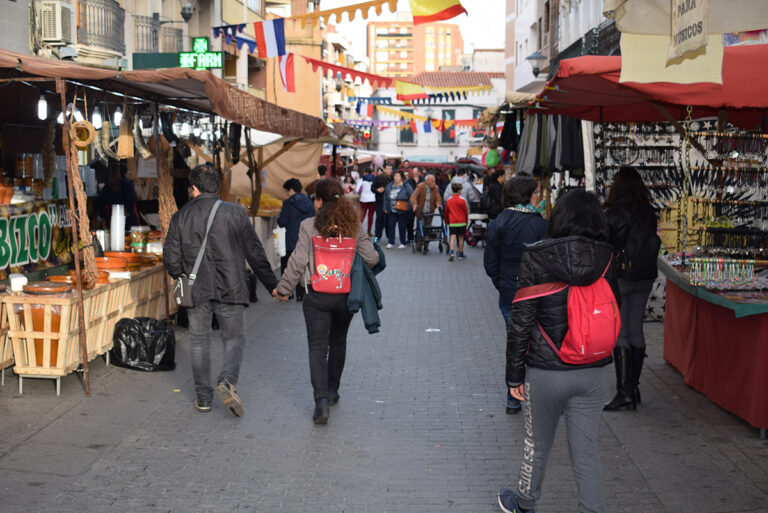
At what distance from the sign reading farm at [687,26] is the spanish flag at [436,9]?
13.2 ft

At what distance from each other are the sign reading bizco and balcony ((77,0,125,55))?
10336 millimetres

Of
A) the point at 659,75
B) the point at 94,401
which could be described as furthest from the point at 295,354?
the point at 659,75

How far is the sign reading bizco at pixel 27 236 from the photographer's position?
8078 millimetres

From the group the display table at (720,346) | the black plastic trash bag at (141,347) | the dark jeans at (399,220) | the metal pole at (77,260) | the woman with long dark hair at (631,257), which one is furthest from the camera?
the dark jeans at (399,220)

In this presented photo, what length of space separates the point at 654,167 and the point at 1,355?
7.86 metres

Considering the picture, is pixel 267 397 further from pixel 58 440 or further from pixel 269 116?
pixel 269 116

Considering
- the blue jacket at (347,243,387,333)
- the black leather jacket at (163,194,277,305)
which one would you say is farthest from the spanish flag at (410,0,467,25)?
the black leather jacket at (163,194,277,305)

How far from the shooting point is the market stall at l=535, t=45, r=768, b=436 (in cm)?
638

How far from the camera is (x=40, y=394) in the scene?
7.31 metres

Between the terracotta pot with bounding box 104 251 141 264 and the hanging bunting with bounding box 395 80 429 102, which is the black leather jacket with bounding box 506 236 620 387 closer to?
the terracotta pot with bounding box 104 251 141 264

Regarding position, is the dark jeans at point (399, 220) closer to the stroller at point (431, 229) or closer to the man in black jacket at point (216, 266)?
the stroller at point (431, 229)

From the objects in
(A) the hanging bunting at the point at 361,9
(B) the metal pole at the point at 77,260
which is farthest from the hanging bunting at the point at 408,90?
(B) the metal pole at the point at 77,260

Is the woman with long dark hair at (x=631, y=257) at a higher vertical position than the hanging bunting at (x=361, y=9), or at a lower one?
lower

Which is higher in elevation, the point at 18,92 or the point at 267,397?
the point at 18,92
